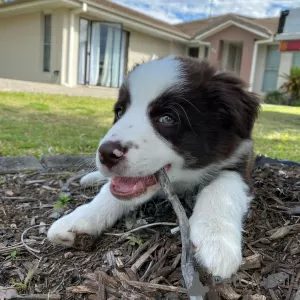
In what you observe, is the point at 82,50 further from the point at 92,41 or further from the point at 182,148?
the point at 182,148

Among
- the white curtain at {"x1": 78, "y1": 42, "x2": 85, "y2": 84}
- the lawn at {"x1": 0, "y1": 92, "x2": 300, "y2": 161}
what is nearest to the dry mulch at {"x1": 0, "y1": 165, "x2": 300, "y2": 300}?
the lawn at {"x1": 0, "y1": 92, "x2": 300, "y2": 161}

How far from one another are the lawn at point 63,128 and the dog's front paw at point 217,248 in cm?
161

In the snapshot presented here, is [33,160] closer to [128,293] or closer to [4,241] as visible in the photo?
[4,241]

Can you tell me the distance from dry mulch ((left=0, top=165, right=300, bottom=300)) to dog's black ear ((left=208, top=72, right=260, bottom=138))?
52 centimetres

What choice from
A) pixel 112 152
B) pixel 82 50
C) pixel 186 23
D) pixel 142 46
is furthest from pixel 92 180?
pixel 186 23

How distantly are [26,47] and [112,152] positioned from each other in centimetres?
1657

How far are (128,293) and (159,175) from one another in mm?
626

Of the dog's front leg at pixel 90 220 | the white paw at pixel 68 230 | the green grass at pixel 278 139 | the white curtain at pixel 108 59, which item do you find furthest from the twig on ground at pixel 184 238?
the white curtain at pixel 108 59

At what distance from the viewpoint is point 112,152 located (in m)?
1.88

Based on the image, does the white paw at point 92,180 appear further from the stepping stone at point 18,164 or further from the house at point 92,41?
the house at point 92,41

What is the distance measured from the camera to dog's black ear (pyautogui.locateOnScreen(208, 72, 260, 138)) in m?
2.26

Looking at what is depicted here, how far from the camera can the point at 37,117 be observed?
307 inches

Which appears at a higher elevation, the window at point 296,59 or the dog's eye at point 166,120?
the window at point 296,59

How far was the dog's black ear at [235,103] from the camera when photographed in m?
2.26
